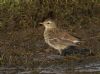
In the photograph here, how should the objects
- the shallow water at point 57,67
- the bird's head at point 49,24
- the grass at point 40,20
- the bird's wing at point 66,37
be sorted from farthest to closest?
the bird's head at point 49,24
the grass at point 40,20
the bird's wing at point 66,37
the shallow water at point 57,67

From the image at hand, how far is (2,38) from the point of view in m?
15.4

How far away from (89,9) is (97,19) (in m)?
0.36

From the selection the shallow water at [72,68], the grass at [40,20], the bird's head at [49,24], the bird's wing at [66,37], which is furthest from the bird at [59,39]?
the shallow water at [72,68]

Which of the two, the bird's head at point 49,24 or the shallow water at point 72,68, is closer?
the shallow water at point 72,68

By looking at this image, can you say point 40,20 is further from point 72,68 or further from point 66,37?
point 72,68

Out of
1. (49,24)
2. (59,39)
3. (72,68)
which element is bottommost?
(72,68)

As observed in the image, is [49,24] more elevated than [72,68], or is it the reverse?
[49,24]

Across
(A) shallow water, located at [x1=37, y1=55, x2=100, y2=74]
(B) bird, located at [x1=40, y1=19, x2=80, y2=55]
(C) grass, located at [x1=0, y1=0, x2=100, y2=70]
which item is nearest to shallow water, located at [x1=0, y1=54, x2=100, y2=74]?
(A) shallow water, located at [x1=37, y1=55, x2=100, y2=74]

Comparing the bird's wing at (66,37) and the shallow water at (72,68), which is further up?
the bird's wing at (66,37)

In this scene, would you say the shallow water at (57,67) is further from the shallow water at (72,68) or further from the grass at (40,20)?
the grass at (40,20)

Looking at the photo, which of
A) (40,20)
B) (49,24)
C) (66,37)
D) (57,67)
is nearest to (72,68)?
(57,67)

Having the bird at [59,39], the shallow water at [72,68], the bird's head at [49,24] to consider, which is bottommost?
the shallow water at [72,68]

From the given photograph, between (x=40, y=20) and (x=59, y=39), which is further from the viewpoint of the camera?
(x=40, y=20)

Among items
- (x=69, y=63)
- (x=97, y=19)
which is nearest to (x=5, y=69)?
(x=69, y=63)
